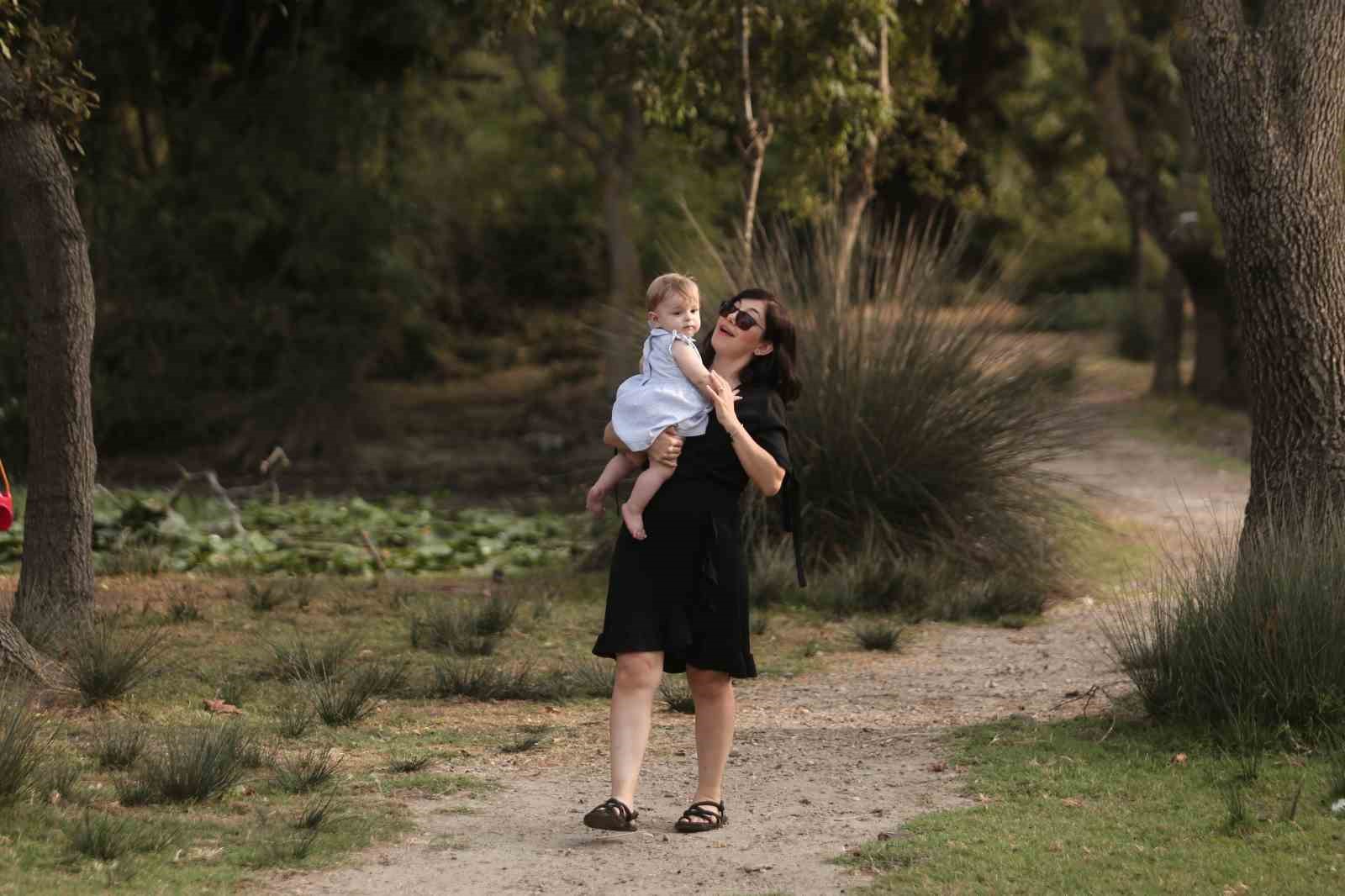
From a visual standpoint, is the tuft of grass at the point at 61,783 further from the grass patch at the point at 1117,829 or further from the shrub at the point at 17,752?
the grass patch at the point at 1117,829

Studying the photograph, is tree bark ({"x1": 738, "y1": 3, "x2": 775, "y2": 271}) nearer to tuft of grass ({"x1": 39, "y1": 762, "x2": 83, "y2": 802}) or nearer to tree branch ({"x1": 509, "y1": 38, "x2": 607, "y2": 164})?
tree branch ({"x1": 509, "y1": 38, "x2": 607, "y2": 164})

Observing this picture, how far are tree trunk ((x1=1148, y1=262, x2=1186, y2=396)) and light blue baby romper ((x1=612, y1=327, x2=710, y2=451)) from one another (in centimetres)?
1725

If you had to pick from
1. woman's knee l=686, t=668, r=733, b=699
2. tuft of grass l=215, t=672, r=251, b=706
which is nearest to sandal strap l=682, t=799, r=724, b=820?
woman's knee l=686, t=668, r=733, b=699

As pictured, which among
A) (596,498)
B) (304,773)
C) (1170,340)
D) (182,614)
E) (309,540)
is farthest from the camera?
(1170,340)

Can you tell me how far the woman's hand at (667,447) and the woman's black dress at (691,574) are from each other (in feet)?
0.27

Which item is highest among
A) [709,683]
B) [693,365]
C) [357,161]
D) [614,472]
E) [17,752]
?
[357,161]

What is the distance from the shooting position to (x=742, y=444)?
17.7 feet

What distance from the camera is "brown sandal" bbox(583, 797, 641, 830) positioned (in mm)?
5398

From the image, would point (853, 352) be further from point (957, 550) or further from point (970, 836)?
point (970, 836)

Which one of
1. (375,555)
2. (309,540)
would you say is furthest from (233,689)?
(309,540)

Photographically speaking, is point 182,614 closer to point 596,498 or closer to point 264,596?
point 264,596

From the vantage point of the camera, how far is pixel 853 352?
1106 centimetres

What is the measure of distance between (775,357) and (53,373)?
376 cm

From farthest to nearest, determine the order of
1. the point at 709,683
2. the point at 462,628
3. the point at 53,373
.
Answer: the point at 462,628 → the point at 53,373 → the point at 709,683
